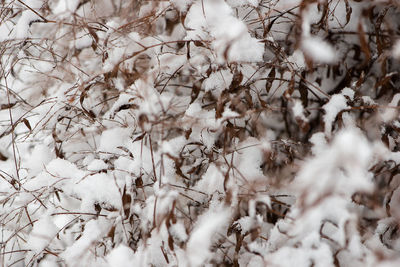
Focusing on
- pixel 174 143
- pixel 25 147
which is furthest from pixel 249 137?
pixel 25 147

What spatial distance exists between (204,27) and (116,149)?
2.03 feet

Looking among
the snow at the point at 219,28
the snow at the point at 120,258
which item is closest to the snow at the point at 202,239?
the snow at the point at 120,258

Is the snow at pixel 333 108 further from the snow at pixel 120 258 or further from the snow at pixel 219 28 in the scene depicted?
the snow at pixel 120 258

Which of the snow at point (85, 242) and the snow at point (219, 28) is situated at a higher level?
the snow at point (219, 28)

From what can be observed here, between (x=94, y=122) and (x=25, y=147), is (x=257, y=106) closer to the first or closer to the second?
(x=94, y=122)

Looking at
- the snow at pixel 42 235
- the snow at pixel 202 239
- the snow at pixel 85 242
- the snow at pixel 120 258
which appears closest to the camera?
the snow at pixel 202 239

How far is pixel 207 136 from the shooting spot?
1.42 meters

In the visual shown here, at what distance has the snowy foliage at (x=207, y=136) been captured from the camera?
1.11 metres

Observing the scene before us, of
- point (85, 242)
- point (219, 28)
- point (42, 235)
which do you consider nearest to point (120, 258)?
point (85, 242)

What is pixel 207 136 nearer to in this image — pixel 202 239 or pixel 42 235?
pixel 202 239

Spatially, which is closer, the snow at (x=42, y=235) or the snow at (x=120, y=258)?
the snow at (x=120, y=258)

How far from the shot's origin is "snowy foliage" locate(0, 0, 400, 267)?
1112 millimetres

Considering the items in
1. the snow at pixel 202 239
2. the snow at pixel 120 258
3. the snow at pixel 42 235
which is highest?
the snow at pixel 42 235

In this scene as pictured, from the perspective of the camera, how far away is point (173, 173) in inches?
56.9
